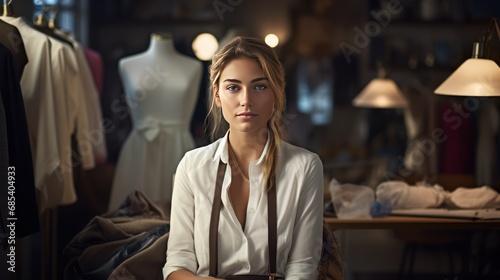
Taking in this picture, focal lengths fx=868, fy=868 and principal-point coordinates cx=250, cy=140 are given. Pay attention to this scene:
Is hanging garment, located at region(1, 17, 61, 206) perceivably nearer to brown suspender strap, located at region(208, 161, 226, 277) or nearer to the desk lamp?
brown suspender strap, located at region(208, 161, 226, 277)

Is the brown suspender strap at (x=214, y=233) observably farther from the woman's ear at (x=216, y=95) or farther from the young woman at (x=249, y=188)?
the woman's ear at (x=216, y=95)

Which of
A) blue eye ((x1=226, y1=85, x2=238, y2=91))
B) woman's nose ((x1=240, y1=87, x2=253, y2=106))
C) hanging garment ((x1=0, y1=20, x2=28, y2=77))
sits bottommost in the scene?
woman's nose ((x1=240, y1=87, x2=253, y2=106))

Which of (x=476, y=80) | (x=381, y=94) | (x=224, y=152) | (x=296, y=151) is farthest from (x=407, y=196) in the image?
(x=381, y=94)

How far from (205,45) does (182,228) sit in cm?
326

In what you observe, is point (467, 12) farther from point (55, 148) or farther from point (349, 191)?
point (55, 148)

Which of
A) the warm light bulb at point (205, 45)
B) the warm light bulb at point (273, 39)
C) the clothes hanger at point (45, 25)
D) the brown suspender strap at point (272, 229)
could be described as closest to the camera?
the brown suspender strap at point (272, 229)

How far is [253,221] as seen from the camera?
2559 mm

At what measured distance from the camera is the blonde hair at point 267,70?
8.32 feet

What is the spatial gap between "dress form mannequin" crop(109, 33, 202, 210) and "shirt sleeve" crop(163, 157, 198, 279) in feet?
6.90

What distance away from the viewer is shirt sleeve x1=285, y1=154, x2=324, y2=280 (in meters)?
2.56

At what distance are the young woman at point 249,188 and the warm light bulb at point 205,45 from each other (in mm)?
2956

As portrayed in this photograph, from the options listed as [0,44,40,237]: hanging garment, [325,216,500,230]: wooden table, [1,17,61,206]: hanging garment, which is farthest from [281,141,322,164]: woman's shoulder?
[1,17,61,206]: hanging garment

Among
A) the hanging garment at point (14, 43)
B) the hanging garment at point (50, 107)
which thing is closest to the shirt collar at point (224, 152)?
the hanging garment at point (14, 43)

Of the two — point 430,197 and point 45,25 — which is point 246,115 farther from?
point 45,25
